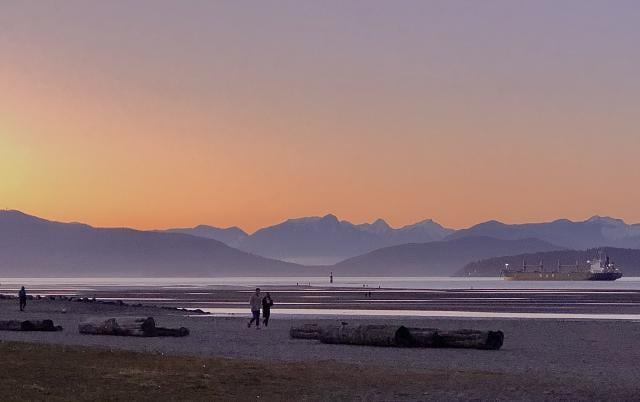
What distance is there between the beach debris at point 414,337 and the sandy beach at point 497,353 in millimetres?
517

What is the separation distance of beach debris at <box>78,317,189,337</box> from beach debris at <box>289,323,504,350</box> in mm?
7556

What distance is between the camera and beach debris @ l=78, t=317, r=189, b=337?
38094 millimetres

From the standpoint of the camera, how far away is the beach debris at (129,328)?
38.1m

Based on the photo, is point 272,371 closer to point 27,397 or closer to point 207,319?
point 27,397

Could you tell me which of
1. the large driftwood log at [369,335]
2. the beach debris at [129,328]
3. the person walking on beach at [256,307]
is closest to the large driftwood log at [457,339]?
the large driftwood log at [369,335]

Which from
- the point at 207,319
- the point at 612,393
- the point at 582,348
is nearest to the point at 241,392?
the point at 612,393

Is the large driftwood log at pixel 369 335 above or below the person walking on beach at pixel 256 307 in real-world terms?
below

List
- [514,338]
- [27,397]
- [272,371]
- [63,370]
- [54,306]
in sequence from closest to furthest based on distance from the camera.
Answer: [27,397], [63,370], [272,371], [514,338], [54,306]

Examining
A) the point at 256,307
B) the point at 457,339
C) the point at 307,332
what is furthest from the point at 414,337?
the point at 256,307

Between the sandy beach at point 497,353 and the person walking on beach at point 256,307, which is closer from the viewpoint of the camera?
the sandy beach at point 497,353

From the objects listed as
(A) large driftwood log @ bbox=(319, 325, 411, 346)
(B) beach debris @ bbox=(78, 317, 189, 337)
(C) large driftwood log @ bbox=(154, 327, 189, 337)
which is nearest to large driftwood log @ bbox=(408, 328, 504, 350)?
(A) large driftwood log @ bbox=(319, 325, 411, 346)

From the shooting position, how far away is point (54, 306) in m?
71.8

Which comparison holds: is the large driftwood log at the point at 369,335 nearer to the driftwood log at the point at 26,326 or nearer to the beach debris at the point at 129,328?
the beach debris at the point at 129,328

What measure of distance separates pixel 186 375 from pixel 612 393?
911 centimetres
